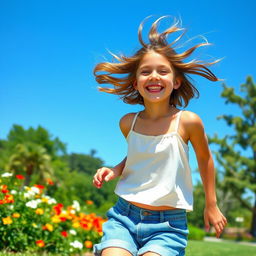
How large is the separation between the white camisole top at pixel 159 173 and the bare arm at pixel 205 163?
9cm

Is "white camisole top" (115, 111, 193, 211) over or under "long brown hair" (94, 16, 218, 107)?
under

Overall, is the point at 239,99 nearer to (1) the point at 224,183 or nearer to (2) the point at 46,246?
(1) the point at 224,183

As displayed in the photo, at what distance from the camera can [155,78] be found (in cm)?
281

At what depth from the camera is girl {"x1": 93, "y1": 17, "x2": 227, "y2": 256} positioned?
2.55 m

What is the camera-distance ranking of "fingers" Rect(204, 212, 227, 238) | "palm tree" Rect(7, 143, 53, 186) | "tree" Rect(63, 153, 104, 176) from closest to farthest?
"fingers" Rect(204, 212, 227, 238), "palm tree" Rect(7, 143, 53, 186), "tree" Rect(63, 153, 104, 176)

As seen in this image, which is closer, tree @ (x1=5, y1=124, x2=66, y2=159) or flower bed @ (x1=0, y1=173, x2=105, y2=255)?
flower bed @ (x1=0, y1=173, x2=105, y2=255)

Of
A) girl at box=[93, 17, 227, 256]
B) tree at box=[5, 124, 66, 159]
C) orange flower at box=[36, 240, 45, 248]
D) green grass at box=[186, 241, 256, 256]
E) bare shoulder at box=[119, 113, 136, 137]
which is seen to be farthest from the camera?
tree at box=[5, 124, 66, 159]

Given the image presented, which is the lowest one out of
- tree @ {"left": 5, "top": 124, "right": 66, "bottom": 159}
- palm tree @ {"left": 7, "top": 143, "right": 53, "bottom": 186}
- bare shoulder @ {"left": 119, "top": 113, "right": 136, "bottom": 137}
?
bare shoulder @ {"left": 119, "top": 113, "right": 136, "bottom": 137}

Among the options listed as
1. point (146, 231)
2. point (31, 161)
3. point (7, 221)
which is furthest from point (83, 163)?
point (146, 231)

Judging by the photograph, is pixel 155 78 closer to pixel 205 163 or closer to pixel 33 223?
pixel 205 163

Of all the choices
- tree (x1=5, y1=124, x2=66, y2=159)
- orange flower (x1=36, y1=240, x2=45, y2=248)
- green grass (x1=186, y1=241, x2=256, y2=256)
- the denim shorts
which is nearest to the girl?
the denim shorts

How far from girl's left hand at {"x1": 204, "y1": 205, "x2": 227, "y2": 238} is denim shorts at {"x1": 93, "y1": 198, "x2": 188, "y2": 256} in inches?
8.5

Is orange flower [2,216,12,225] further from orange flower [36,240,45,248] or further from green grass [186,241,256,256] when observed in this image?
green grass [186,241,256,256]

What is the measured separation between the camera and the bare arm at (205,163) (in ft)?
9.00
